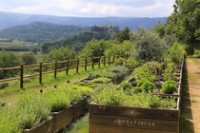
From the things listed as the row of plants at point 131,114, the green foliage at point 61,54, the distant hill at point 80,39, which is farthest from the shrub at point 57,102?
the distant hill at point 80,39

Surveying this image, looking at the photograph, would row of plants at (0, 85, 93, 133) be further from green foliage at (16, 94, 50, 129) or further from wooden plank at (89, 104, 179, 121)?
wooden plank at (89, 104, 179, 121)

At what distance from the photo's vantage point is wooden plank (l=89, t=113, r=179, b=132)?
17.9 feet

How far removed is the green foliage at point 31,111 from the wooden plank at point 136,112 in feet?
2.73

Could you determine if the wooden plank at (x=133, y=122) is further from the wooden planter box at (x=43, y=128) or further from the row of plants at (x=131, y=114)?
A: the wooden planter box at (x=43, y=128)

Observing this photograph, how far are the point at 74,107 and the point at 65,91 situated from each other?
1.76 feet

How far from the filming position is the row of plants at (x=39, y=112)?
4.70 metres

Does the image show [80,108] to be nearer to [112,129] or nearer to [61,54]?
[112,129]

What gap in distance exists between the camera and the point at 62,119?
6.58m

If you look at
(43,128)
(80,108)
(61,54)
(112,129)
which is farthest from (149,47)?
(61,54)

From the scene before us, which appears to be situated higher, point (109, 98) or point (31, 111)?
point (109, 98)

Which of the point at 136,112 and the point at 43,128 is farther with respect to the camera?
the point at 136,112

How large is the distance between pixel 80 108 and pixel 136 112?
2.44m

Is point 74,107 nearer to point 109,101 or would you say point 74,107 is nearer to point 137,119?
point 109,101

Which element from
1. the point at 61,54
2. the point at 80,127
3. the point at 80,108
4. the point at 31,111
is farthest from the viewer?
the point at 61,54
